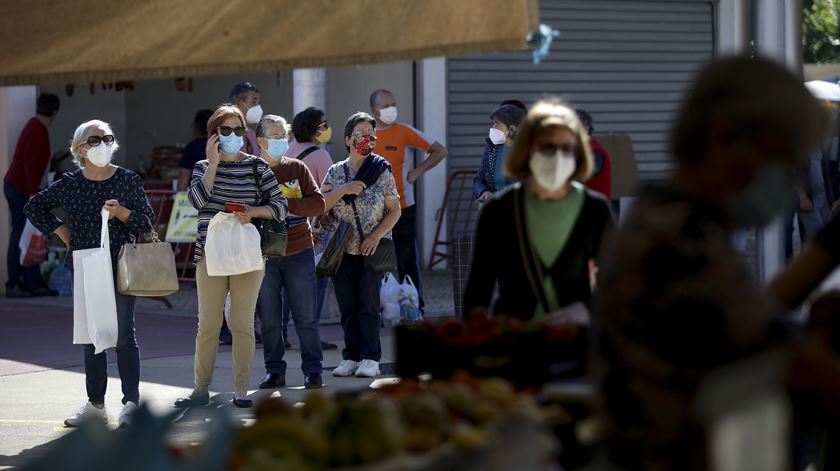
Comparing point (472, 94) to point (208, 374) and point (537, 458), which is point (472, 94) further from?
point (537, 458)

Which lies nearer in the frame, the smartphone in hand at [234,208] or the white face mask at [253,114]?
the smartphone in hand at [234,208]

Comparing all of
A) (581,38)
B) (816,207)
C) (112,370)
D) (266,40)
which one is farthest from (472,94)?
(266,40)

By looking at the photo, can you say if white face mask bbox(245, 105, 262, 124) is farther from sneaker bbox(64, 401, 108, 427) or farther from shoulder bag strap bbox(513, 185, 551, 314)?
shoulder bag strap bbox(513, 185, 551, 314)

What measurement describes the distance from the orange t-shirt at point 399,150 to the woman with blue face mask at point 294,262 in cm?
246

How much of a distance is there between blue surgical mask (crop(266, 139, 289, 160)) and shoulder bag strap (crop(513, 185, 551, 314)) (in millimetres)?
4305

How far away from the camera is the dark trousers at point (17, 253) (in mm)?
15148

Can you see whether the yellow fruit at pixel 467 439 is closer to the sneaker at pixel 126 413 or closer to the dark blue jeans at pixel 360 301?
the sneaker at pixel 126 413

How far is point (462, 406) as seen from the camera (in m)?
3.85

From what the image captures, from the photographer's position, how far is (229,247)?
27.9 feet

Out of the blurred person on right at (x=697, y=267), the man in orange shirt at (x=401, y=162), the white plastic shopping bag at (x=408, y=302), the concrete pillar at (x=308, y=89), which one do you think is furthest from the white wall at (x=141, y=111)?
the blurred person on right at (x=697, y=267)

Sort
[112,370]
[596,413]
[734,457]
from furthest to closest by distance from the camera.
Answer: [112,370], [596,413], [734,457]

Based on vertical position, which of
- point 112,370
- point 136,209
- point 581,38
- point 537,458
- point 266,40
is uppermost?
point 581,38

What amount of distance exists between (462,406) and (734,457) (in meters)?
1.03

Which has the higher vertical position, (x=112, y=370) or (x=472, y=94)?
(x=472, y=94)
